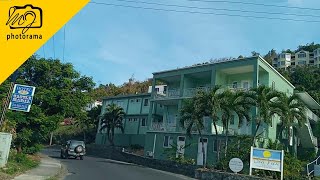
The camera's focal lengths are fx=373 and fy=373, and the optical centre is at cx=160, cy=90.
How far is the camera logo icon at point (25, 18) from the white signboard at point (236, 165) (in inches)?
808

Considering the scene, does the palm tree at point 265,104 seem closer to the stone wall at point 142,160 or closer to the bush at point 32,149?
the stone wall at point 142,160

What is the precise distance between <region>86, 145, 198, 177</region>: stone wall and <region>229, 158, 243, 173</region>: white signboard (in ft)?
14.6

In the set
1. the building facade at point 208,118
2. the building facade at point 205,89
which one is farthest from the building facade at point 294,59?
the building facade at point 205,89

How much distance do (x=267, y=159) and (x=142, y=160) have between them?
15.4 metres

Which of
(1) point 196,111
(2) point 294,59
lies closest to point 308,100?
(1) point 196,111

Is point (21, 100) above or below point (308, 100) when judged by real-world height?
below

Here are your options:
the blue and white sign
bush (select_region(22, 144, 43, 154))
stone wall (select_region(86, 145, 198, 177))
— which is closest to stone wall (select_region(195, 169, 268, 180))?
stone wall (select_region(86, 145, 198, 177))

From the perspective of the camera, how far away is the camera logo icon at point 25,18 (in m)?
4.62

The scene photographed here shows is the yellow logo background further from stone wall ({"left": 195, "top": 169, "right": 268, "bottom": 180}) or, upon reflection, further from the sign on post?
the sign on post

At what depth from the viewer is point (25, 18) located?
4.64 m

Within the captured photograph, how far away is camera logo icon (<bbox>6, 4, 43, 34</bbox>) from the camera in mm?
4625

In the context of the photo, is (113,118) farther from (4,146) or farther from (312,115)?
(4,146)

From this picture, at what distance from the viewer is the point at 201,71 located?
36.4m

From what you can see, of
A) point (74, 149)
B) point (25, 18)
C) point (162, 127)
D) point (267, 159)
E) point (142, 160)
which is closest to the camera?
point (25, 18)
